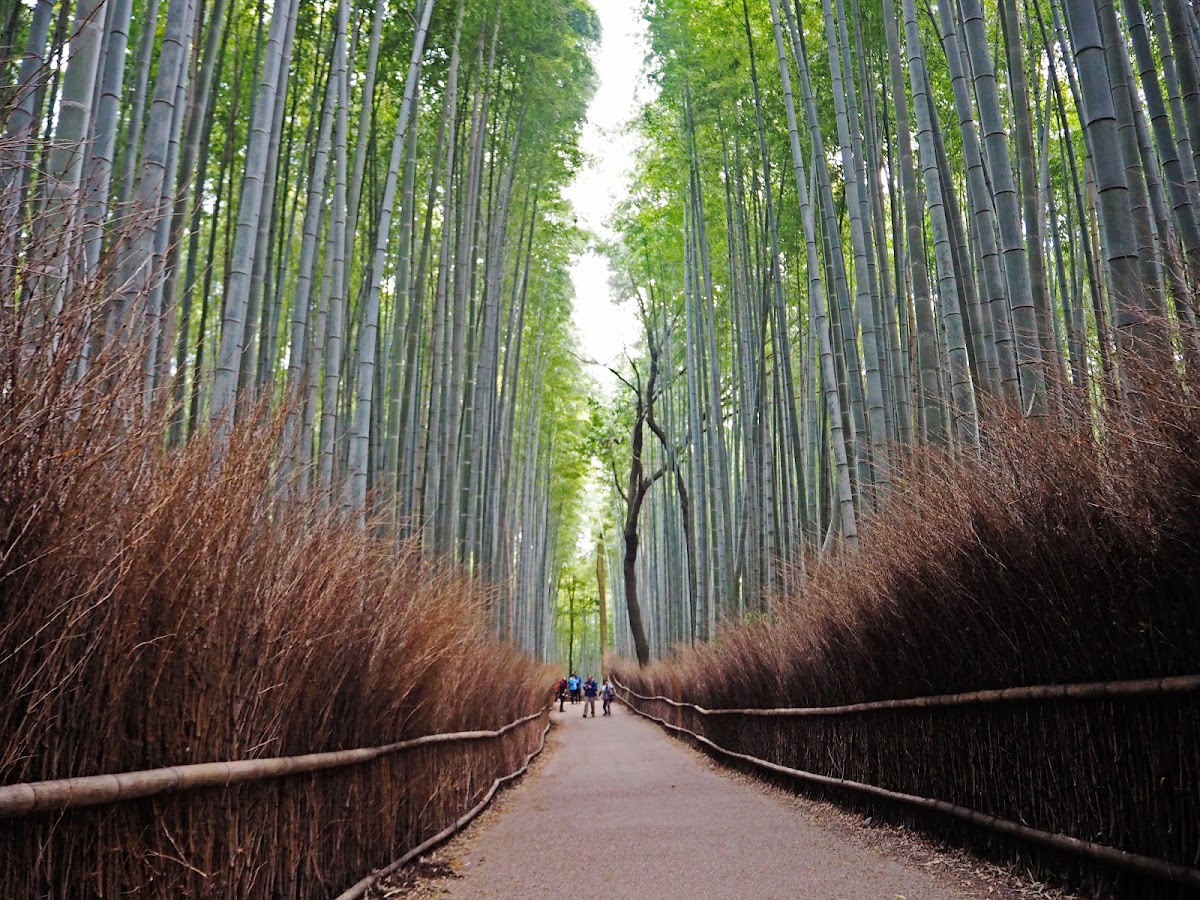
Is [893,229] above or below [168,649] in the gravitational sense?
above

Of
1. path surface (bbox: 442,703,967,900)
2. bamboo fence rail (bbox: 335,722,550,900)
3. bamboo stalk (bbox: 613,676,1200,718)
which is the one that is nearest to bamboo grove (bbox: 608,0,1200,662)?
bamboo stalk (bbox: 613,676,1200,718)

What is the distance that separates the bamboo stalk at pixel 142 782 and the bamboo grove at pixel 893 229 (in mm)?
2322

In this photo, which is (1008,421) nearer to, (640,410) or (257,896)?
(257,896)

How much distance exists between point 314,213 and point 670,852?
13.6 ft

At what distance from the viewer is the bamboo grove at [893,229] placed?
319cm

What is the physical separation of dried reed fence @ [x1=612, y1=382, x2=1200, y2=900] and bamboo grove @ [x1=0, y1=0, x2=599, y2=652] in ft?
7.24

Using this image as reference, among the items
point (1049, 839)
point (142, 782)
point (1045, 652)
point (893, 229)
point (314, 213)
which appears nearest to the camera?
point (142, 782)

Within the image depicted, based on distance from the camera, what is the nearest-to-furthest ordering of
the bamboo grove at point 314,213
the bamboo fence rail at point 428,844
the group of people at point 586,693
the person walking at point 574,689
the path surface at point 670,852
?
the bamboo grove at point 314,213 → the bamboo fence rail at point 428,844 → the path surface at point 670,852 → the group of people at point 586,693 → the person walking at point 574,689

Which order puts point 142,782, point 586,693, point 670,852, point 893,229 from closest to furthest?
point 142,782 → point 670,852 → point 893,229 → point 586,693

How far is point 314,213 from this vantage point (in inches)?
215

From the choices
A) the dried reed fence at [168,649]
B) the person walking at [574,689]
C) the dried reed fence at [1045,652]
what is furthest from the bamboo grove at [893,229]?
the person walking at [574,689]

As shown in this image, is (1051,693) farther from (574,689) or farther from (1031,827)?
(574,689)

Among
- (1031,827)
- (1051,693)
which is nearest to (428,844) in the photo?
(1031,827)

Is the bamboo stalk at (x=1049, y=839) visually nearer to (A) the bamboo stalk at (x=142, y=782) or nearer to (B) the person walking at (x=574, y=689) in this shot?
(A) the bamboo stalk at (x=142, y=782)
